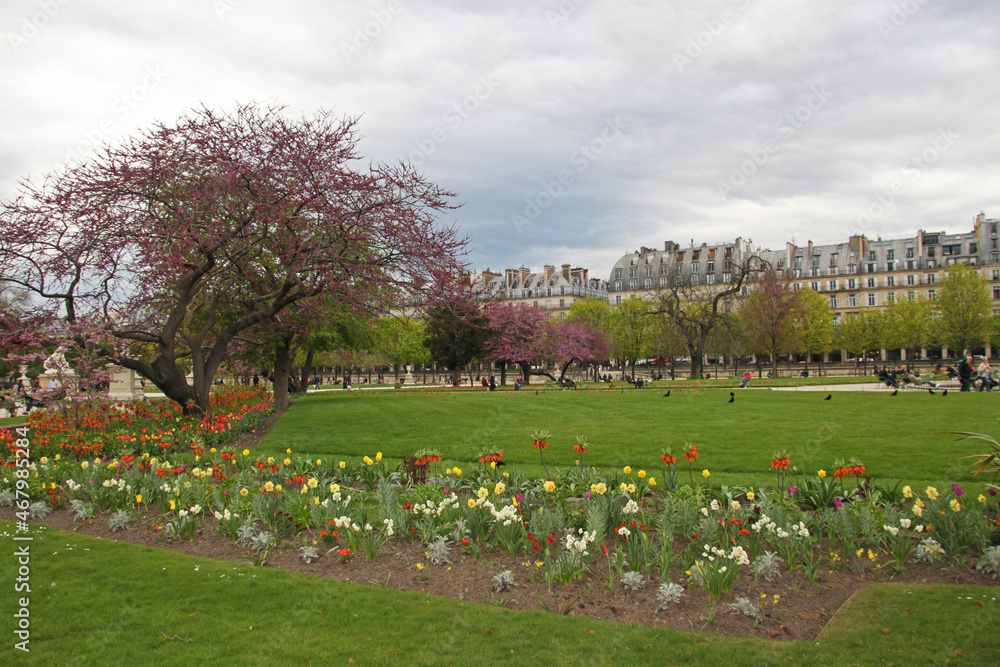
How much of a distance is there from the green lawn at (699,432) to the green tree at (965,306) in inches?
1587

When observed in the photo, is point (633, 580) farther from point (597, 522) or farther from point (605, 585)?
point (597, 522)

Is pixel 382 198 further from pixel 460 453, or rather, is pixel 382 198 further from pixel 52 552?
pixel 52 552

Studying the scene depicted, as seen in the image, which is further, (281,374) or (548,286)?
(548,286)

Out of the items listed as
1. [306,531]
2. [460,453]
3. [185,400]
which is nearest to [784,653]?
[306,531]

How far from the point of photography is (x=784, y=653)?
453 centimetres

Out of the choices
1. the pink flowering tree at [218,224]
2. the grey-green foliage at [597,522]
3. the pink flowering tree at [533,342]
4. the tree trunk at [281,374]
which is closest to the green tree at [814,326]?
the pink flowering tree at [533,342]

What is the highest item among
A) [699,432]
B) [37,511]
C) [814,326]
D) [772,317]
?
[814,326]

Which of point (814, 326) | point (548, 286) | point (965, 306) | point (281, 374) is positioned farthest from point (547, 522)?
point (548, 286)

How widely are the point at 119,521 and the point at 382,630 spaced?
16.2ft

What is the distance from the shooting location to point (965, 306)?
57406mm

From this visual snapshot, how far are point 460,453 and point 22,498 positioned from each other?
6.80 m

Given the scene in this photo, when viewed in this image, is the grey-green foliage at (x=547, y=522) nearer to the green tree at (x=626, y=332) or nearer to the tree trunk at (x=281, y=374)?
the tree trunk at (x=281, y=374)

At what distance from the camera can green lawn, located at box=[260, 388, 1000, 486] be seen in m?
11.0

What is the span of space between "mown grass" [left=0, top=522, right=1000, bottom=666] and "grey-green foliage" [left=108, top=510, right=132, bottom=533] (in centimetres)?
212
